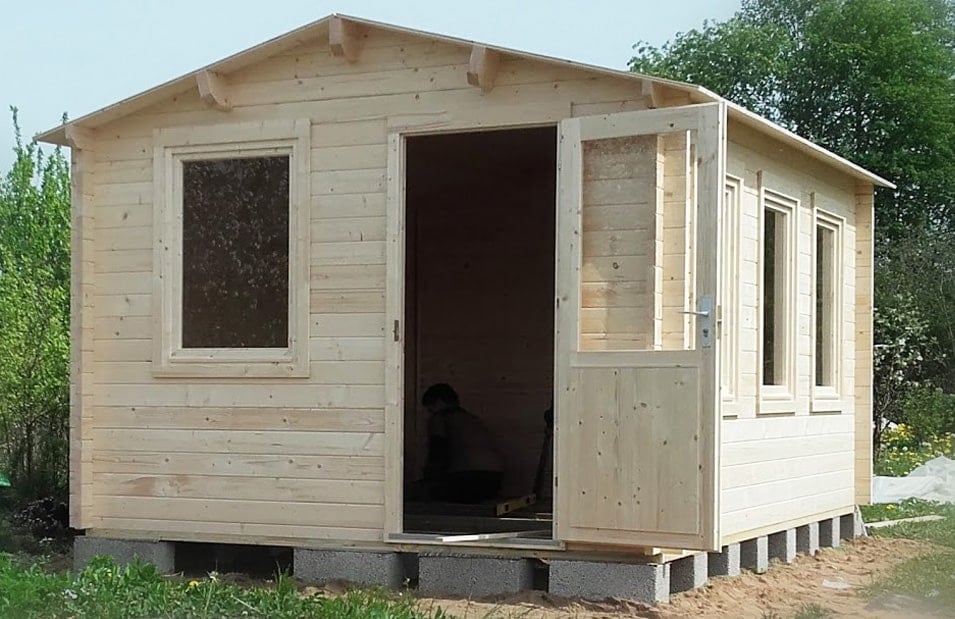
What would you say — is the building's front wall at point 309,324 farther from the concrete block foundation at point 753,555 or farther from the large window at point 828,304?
the large window at point 828,304

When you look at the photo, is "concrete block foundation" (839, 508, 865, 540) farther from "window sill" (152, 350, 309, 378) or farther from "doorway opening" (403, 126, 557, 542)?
"window sill" (152, 350, 309, 378)

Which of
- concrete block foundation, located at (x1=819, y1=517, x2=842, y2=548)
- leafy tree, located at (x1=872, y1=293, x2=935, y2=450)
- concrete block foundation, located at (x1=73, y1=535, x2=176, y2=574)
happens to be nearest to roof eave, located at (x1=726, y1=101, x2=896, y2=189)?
concrete block foundation, located at (x1=819, y1=517, x2=842, y2=548)

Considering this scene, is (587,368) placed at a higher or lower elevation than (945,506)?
higher

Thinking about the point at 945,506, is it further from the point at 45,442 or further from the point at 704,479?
the point at 45,442

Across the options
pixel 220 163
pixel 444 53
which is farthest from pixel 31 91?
pixel 444 53

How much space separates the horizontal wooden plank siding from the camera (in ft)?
26.4

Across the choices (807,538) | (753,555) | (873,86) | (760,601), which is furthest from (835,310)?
(873,86)

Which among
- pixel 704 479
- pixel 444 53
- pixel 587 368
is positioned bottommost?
pixel 704 479

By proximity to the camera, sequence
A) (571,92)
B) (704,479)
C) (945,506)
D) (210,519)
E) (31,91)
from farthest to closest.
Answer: (31,91) → (945,506) → (210,519) → (571,92) → (704,479)

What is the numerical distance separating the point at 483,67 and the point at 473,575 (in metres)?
2.87

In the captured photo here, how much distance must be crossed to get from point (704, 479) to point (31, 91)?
12.2 m

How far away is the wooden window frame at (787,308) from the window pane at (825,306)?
2.79 ft

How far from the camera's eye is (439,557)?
26.0 feet

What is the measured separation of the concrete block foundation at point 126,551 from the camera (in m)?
8.66
